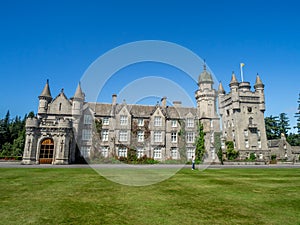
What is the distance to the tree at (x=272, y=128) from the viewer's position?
262ft

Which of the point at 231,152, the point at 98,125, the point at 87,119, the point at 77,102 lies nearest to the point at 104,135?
the point at 98,125

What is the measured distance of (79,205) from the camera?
7.59 m

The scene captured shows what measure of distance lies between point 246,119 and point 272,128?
3318 cm

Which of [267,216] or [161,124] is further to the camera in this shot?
[161,124]

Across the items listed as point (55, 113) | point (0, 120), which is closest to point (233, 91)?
point (55, 113)

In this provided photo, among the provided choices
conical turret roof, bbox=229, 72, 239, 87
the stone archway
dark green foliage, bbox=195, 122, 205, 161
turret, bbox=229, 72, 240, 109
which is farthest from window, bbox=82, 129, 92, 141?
conical turret roof, bbox=229, 72, 239, 87

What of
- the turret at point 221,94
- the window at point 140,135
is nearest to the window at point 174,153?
the window at point 140,135

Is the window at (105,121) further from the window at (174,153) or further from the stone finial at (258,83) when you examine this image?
the stone finial at (258,83)

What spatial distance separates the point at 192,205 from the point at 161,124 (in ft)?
116

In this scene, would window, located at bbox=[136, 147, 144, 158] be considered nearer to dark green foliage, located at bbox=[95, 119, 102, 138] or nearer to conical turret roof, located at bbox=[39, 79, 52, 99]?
dark green foliage, located at bbox=[95, 119, 102, 138]

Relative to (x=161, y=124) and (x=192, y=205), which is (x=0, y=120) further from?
(x=192, y=205)

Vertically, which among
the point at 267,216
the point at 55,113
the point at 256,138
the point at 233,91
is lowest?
the point at 267,216

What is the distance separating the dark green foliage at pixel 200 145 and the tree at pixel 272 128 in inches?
2001

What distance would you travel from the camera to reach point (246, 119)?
5491cm
